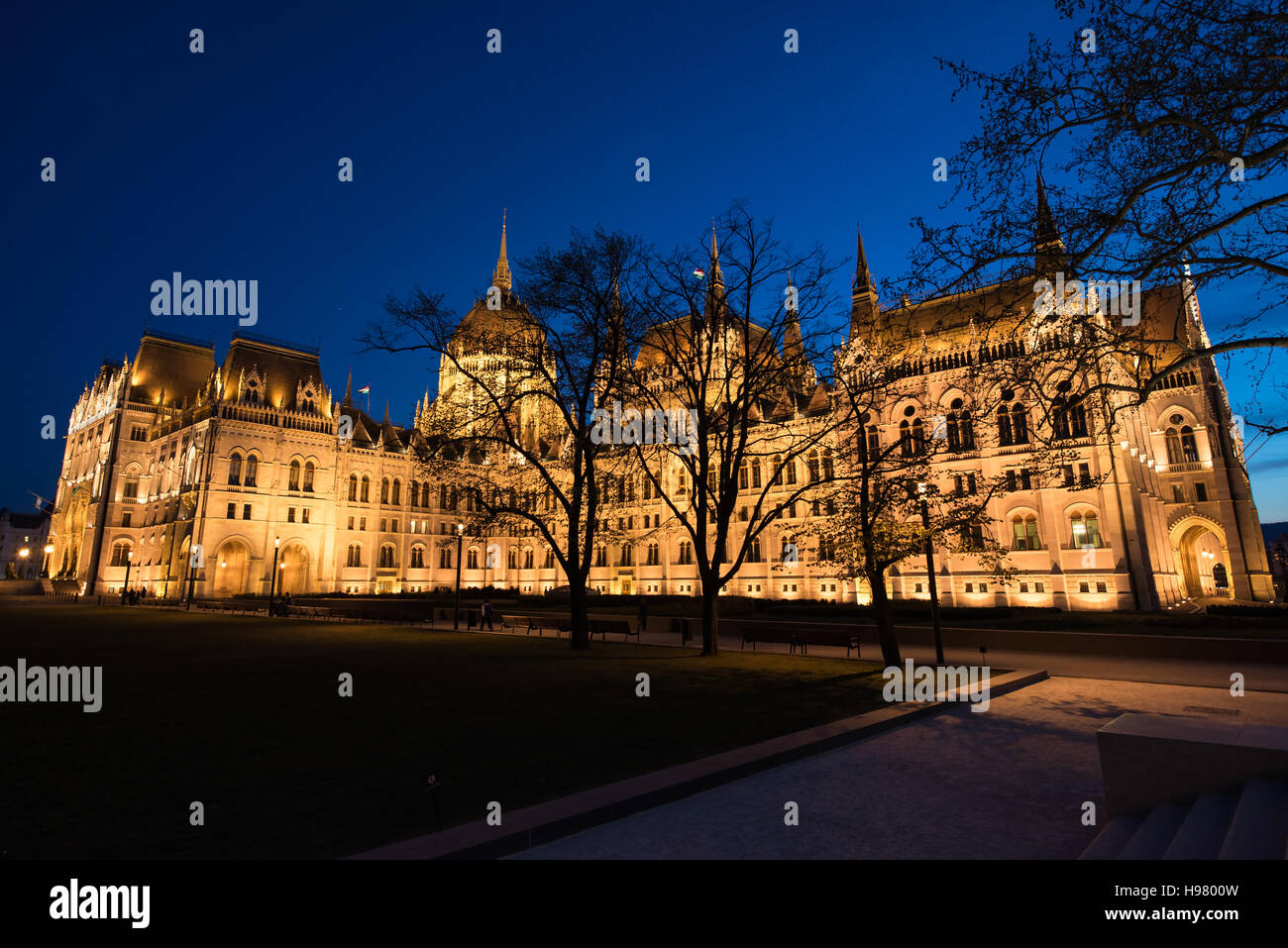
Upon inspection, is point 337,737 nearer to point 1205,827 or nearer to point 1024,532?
point 1205,827

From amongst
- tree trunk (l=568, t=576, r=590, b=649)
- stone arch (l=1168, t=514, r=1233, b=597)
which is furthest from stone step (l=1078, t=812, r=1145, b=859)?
stone arch (l=1168, t=514, r=1233, b=597)

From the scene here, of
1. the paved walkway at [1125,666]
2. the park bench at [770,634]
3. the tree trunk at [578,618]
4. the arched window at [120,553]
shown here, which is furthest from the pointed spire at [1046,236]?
the arched window at [120,553]

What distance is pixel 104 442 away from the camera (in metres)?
73.8

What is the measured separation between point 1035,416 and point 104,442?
9108 centimetres

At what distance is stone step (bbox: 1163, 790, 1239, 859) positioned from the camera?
4867mm

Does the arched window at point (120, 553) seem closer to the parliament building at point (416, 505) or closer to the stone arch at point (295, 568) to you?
the parliament building at point (416, 505)

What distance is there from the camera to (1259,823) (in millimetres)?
4793

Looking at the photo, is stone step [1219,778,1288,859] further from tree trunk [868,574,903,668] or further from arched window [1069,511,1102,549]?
arched window [1069,511,1102,549]

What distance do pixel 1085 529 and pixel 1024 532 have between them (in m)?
3.19

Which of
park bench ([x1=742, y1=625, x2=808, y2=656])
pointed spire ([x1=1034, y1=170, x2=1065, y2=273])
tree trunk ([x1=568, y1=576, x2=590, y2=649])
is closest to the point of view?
pointed spire ([x1=1034, y1=170, x2=1065, y2=273])

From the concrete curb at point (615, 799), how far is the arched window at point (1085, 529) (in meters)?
36.3

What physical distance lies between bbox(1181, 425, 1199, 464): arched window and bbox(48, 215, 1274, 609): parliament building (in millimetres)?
159

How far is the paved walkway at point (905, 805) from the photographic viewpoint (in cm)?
562

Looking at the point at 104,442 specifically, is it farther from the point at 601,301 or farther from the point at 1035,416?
the point at 1035,416
